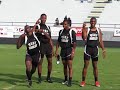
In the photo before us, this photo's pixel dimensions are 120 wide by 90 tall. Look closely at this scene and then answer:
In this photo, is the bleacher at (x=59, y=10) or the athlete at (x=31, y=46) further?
the bleacher at (x=59, y=10)

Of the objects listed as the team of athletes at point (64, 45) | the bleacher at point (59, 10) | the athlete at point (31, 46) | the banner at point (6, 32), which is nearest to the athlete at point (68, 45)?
the team of athletes at point (64, 45)

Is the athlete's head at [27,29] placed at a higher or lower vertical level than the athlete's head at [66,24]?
lower

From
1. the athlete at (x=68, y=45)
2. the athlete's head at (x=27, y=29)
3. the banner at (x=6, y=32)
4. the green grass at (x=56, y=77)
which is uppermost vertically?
the athlete's head at (x=27, y=29)

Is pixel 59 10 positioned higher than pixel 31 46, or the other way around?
pixel 59 10

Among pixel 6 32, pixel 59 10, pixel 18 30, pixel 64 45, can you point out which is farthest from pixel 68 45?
pixel 59 10

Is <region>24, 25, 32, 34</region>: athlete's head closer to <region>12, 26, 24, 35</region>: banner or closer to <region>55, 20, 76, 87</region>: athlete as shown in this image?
<region>55, 20, 76, 87</region>: athlete

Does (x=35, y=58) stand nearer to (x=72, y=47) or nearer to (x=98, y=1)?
(x=72, y=47)

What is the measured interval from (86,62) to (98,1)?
32909mm

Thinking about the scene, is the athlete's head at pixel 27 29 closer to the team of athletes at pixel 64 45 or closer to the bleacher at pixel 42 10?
the team of athletes at pixel 64 45

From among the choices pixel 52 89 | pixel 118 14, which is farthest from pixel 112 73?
pixel 118 14

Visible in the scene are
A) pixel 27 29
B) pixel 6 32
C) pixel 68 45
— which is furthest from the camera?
pixel 6 32

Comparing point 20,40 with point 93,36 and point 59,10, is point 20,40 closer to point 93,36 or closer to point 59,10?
point 93,36

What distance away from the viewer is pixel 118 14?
43.4m

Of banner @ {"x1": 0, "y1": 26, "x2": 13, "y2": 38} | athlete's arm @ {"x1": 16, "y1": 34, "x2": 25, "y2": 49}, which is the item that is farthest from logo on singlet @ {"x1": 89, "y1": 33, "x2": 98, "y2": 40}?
banner @ {"x1": 0, "y1": 26, "x2": 13, "y2": 38}
